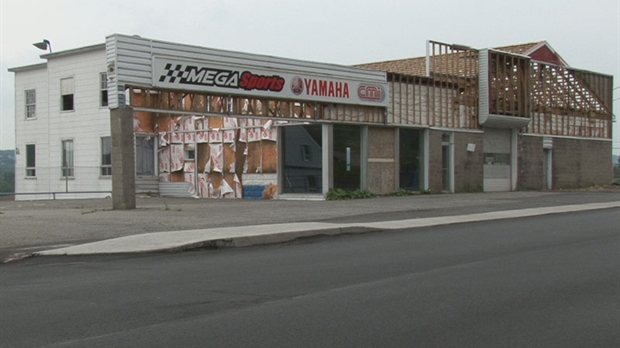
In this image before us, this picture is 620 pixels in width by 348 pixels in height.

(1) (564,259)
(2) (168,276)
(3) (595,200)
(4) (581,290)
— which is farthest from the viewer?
(3) (595,200)

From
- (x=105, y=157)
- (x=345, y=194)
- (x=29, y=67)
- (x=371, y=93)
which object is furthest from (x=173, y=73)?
(x=29, y=67)

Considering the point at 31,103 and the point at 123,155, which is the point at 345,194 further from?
the point at 31,103

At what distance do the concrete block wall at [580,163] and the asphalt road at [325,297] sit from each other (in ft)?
88.3

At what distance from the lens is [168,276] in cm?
963

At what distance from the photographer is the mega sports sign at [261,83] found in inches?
890

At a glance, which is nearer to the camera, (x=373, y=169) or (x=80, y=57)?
(x=373, y=169)

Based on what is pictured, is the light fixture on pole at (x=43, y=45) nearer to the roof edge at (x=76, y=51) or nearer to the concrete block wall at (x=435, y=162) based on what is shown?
the roof edge at (x=76, y=51)

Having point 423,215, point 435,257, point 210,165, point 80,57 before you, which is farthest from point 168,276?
point 80,57

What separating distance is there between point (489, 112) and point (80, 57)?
20872 mm

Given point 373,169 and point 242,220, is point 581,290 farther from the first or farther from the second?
point 373,169

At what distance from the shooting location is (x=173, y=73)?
888 inches

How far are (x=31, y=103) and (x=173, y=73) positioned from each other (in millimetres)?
21064

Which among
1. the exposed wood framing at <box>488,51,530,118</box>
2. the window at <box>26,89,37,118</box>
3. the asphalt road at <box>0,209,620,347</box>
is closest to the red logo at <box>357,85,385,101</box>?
the exposed wood framing at <box>488,51,530,118</box>

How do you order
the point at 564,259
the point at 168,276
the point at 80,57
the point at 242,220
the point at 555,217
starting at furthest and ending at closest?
the point at 80,57 < the point at 555,217 < the point at 242,220 < the point at 564,259 < the point at 168,276
